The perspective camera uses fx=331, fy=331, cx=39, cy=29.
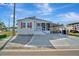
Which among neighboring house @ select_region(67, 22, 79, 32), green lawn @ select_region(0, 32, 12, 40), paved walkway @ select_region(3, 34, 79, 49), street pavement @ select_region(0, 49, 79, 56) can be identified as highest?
neighboring house @ select_region(67, 22, 79, 32)

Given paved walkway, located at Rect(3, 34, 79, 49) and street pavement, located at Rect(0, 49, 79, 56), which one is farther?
paved walkway, located at Rect(3, 34, 79, 49)

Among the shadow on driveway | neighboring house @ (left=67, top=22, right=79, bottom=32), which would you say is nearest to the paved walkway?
the shadow on driveway

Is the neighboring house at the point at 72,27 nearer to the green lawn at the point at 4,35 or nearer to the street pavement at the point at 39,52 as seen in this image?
the street pavement at the point at 39,52

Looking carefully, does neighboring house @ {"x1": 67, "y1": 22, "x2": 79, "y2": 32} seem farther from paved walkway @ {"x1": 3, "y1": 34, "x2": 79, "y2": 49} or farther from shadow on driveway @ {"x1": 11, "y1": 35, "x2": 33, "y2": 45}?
shadow on driveway @ {"x1": 11, "y1": 35, "x2": 33, "y2": 45}

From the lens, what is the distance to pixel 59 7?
4.20 meters

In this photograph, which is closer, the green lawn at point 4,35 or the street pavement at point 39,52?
the street pavement at point 39,52

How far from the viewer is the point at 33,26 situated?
4266 millimetres

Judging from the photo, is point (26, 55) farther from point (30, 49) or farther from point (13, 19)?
point (13, 19)

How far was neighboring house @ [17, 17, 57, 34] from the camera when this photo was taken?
13.9 feet

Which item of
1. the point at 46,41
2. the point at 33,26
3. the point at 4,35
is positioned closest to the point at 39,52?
the point at 46,41

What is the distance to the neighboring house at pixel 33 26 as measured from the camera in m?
4.24

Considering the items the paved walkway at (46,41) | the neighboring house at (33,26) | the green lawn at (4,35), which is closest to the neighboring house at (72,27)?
the paved walkway at (46,41)

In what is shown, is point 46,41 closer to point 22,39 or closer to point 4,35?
point 22,39

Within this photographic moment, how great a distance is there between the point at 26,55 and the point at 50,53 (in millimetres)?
304
